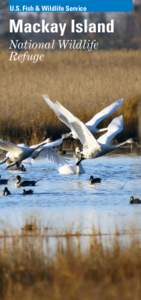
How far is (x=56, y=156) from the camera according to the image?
13.2 metres

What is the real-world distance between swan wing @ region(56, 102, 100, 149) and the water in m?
0.34

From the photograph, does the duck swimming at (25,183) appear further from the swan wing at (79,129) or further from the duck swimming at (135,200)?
the duck swimming at (135,200)

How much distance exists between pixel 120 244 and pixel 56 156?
6.20 m

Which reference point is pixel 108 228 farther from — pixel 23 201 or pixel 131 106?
pixel 131 106

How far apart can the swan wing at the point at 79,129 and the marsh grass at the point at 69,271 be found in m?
5.48

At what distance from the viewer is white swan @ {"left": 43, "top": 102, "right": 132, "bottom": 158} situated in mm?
12711

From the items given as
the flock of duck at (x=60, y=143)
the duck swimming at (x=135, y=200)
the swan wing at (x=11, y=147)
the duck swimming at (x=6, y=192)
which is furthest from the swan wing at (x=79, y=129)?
the duck swimming at (x=135, y=200)

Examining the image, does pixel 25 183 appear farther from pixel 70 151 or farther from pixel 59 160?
pixel 70 151

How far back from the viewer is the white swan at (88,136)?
12.7 m

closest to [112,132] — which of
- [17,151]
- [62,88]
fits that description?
[17,151]

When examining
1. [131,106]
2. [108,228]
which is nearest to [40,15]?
[131,106]

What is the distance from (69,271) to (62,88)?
12.7 meters

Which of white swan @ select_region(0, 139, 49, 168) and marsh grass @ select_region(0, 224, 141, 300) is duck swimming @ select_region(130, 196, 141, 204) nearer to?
white swan @ select_region(0, 139, 49, 168)

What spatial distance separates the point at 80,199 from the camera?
10.9m
